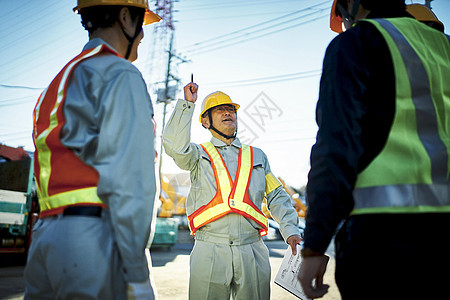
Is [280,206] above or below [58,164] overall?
below

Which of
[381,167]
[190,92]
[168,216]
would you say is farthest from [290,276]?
[168,216]

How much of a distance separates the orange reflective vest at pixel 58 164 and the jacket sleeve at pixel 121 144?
0.13 ft

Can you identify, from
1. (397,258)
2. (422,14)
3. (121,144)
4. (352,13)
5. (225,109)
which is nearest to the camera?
(397,258)

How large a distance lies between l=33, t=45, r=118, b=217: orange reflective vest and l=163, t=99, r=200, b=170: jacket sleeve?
1.26 m

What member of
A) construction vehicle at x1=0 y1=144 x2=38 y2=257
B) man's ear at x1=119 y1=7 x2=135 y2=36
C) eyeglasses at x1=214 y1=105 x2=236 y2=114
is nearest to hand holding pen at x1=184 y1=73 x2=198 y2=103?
eyeglasses at x1=214 y1=105 x2=236 y2=114

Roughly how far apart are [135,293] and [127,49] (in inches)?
44.6

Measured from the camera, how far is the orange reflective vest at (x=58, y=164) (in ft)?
4.50

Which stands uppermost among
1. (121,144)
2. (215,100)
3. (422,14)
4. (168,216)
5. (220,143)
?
(422,14)

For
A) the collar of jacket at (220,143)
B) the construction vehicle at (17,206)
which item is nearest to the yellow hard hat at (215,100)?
the collar of jacket at (220,143)

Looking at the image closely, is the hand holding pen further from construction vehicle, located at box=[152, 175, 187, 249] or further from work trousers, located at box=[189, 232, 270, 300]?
construction vehicle, located at box=[152, 175, 187, 249]

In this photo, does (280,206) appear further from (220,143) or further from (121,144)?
(121,144)

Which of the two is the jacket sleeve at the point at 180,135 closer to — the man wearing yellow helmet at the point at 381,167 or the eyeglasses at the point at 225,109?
the eyeglasses at the point at 225,109

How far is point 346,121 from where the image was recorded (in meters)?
1.25

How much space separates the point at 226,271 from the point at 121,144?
1.75 meters
